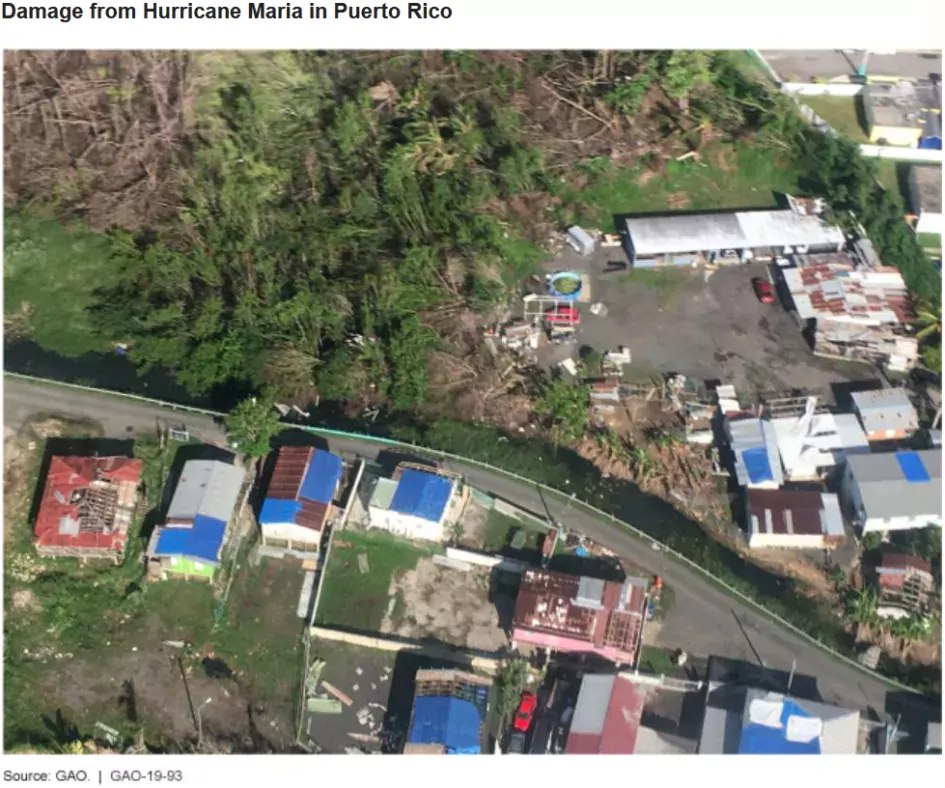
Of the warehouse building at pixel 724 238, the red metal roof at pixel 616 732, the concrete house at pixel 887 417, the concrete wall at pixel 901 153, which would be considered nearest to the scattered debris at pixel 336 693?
the red metal roof at pixel 616 732

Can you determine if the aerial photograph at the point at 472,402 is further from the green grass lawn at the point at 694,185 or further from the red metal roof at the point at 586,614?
the green grass lawn at the point at 694,185

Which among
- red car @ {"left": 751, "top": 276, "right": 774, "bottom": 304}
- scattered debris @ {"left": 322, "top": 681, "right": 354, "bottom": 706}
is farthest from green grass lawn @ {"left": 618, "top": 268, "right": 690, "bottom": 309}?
scattered debris @ {"left": 322, "top": 681, "right": 354, "bottom": 706}

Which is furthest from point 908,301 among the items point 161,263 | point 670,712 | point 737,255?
point 161,263

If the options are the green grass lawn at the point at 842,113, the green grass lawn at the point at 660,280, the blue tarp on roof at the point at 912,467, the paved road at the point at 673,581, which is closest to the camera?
the paved road at the point at 673,581

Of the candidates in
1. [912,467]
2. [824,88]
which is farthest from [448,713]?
[824,88]

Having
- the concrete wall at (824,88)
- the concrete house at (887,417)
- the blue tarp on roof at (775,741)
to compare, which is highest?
the concrete wall at (824,88)

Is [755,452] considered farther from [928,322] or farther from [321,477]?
[321,477]
